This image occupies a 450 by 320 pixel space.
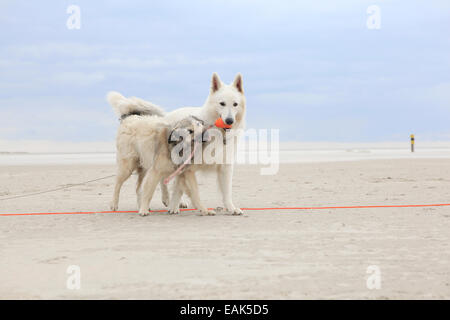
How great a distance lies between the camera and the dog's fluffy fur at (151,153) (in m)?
6.06

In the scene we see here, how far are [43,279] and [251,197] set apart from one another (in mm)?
5418

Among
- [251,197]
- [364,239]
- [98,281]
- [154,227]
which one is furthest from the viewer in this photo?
[251,197]

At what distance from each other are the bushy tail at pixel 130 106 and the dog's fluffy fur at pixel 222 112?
435 millimetres

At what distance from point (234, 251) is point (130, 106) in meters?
3.49

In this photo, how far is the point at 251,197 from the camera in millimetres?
8344

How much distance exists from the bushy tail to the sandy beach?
1.55m

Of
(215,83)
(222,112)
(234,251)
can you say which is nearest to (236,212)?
(222,112)

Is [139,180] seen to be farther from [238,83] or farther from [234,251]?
[234,251]

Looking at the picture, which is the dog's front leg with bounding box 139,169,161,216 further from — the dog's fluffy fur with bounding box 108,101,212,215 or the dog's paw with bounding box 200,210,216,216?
the dog's paw with bounding box 200,210,216,216

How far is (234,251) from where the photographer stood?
402 cm

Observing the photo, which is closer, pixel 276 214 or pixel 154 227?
pixel 154 227

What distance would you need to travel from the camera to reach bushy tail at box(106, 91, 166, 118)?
6742 millimetres

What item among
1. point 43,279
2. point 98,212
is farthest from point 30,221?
point 43,279
